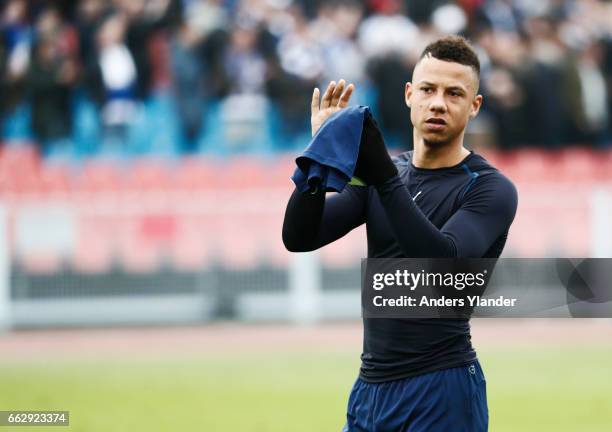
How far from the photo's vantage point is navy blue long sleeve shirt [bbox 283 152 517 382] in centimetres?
331

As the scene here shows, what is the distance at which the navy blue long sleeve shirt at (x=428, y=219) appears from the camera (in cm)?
331

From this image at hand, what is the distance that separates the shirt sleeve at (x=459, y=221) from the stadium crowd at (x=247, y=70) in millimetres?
10550

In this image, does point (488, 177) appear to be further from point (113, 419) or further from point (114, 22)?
point (114, 22)

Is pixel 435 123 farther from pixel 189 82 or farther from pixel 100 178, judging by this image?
pixel 189 82

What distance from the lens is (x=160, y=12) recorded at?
48.8ft

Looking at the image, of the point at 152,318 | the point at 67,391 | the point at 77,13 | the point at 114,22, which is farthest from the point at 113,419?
the point at 77,13

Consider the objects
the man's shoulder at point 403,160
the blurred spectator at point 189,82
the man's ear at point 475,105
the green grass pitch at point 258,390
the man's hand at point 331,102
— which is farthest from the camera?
the blurred spectator at point 189,82

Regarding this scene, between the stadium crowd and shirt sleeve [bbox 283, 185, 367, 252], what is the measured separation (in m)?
10.4

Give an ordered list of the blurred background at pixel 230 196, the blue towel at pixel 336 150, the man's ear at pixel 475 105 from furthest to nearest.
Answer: the blurred background at pixel 230 196
the man's ear at pixel 475 105
the blue towel at pixel 336 150

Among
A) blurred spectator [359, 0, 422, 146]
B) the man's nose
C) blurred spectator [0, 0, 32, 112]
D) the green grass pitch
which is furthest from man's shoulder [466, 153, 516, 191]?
blurred spectator [0, 0, 32, 112]

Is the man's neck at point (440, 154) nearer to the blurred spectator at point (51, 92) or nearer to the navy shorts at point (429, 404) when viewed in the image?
the navy shorts at point (429, 404)

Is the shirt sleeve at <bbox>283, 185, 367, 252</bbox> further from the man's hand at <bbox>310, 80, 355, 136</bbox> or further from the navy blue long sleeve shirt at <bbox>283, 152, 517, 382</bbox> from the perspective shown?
the man's hand at <bbox>310, 80, 355, 136</bbox>

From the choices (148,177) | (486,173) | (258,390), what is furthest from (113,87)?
(486,173)

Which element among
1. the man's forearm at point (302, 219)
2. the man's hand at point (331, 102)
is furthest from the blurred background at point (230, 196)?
the man's hand at point (331, 102)
